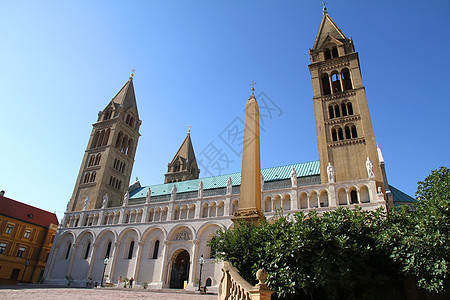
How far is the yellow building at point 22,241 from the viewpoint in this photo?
40.0 metres

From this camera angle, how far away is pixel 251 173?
12891 mm

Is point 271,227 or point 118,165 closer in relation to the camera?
point 271,227

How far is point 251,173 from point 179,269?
87.0 ft

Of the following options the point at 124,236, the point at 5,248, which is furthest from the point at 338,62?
the point at 5,248

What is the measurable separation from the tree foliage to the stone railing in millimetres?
2259

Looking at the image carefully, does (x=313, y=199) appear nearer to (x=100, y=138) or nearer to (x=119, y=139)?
(x=119, y=139)

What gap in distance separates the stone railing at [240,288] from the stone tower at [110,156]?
122ft

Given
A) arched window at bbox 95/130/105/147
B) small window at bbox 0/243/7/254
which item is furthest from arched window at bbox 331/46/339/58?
small window at bbox 0/243/7/254

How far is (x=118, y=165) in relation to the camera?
49.5m

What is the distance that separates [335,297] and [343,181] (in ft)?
61.9

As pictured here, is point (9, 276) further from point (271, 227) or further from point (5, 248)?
point (271, 227)

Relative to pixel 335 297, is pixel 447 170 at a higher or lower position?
higher

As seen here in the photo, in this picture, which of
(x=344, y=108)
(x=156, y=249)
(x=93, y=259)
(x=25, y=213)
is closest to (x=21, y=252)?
(x=25, y=213)

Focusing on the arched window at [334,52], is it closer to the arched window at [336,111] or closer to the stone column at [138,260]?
the arched window at [336,111]
